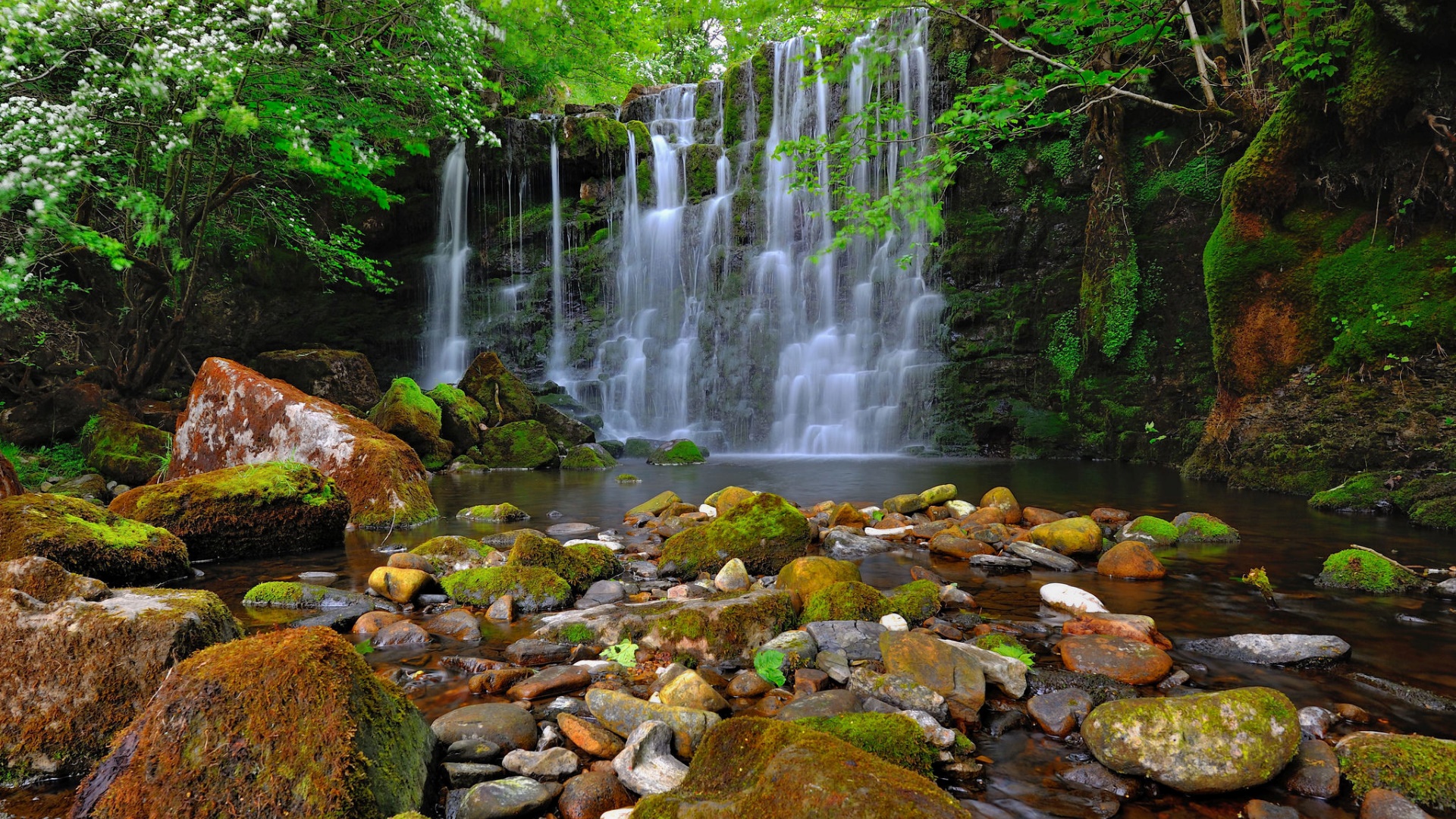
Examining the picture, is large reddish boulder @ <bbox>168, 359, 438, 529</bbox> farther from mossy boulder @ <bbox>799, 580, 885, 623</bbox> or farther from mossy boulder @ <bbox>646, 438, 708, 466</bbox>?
mossy boulder @ <bbox>646, 438, 708, 466</bbox>

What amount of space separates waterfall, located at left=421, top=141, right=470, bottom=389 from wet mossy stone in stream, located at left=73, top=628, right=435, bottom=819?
2304cm

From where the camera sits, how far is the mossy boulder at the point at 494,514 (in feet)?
25.7

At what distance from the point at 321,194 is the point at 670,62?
69.5ft

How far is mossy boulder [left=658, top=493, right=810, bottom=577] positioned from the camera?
16.9 ft

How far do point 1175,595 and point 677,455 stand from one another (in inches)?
471

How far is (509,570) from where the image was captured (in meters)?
4.48

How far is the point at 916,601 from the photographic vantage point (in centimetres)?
400

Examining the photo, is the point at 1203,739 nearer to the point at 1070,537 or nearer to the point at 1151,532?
the point at 1070,537

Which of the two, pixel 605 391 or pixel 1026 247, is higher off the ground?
pixel 1026 247

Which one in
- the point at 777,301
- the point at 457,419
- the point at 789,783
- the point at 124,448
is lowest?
the point at 789,783

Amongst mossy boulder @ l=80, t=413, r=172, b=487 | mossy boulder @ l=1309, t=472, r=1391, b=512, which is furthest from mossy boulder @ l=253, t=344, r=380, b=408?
mossy boulder @ l=1309, t=472, r=1391, b=512

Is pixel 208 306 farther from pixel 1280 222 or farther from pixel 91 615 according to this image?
pixel 1280 222

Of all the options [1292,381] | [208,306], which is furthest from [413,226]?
[1292,381]

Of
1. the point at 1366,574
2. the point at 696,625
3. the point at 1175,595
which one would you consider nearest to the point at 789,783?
the point at 696,625
